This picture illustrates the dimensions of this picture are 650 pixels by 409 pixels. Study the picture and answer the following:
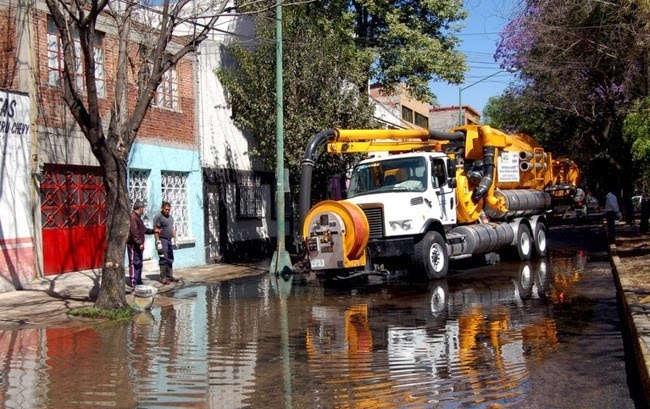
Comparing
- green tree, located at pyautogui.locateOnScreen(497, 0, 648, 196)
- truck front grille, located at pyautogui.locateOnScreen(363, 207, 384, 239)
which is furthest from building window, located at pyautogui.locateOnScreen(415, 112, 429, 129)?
truck front grille, located at pyautogui.locateOnScreen(363, 207, 384, 239)

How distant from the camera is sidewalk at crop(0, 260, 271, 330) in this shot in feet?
35.7

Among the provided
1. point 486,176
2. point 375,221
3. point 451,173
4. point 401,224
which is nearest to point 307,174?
point 375,221

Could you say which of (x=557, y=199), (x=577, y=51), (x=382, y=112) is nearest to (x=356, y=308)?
(x=577, y=51)

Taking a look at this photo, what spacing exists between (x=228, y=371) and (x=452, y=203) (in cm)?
950

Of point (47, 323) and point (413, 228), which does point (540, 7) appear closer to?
point (413, 228)

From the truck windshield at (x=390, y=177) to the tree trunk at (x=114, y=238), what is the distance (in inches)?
222

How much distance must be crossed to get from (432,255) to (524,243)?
501 centimetres

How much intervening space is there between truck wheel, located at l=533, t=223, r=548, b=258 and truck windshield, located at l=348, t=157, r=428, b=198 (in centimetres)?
570

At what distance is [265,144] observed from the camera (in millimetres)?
20406

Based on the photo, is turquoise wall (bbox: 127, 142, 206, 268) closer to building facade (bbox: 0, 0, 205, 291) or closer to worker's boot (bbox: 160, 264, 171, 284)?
building facade (bbox: 0, 0, 205, 291)

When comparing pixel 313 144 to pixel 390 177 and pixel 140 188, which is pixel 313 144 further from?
pixel 140 188

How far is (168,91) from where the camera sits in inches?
733

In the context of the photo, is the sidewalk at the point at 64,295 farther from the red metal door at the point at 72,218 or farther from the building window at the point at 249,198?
the building window at the point at 249,198

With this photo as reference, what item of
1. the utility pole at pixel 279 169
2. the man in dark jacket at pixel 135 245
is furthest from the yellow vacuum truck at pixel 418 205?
the man in dark jacket at pixel 135 245
